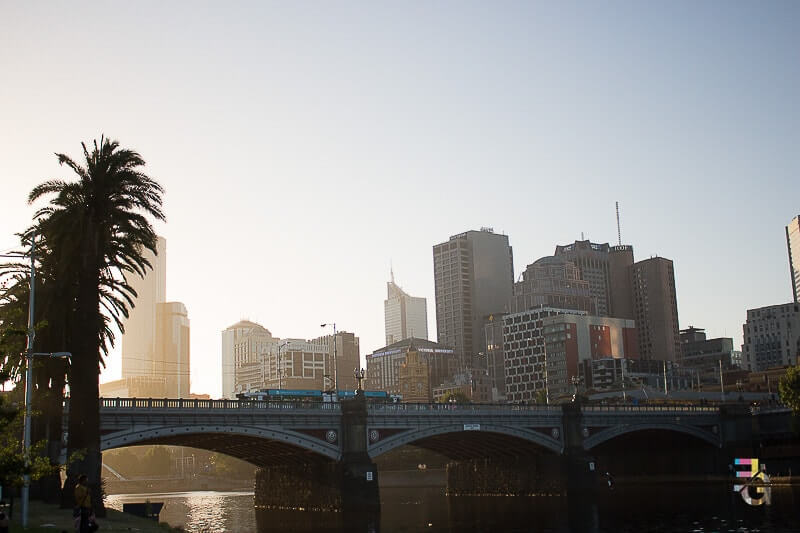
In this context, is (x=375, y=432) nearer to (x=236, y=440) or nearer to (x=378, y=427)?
(x=378, y=427)

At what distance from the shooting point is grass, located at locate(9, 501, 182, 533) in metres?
41.8

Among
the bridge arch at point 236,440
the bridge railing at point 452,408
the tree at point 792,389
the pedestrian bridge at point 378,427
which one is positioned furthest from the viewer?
the tree at point 792,389

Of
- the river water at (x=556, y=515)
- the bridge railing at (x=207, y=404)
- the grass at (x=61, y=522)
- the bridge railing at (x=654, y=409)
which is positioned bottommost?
the river water at (x=556, y=515)

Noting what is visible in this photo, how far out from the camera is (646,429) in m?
110

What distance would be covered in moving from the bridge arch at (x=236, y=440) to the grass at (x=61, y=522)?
14504 mm

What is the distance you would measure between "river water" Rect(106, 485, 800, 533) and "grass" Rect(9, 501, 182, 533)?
1920cm

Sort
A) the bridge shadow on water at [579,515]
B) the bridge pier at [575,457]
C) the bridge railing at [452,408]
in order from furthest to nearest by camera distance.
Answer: the bridge pier at [575,457] → the bridge railing at [452,408] → the bridge shadow on water at [579,515]

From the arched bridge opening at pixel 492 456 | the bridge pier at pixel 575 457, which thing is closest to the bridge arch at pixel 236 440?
the arched bridge opening at pixel 492 456

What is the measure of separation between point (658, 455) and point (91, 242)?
295 feet

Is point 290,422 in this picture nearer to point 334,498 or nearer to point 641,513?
point 334,498

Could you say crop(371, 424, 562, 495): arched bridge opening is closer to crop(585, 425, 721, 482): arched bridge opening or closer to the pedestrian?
crop(585, 425, 721, 482): arched bridge opening

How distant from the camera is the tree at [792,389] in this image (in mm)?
112306

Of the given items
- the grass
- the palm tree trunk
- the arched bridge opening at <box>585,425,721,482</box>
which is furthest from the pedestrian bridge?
the palm tree trunk

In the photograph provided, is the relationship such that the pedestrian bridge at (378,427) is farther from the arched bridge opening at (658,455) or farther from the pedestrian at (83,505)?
the pedestrian at (83,505)
